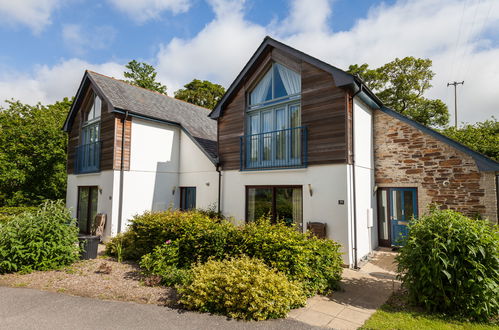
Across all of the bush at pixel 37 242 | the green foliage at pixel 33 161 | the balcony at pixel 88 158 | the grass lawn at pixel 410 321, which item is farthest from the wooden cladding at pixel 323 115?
the green foliage at pixel 33 161

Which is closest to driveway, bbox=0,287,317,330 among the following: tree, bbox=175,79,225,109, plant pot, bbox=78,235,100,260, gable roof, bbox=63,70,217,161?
plant pot, bbox=78,235,100,260

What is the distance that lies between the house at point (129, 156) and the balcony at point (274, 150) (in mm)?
1886

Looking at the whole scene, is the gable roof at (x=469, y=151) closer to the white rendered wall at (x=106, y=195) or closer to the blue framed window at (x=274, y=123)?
the blue framed window at (x=274, y=123)

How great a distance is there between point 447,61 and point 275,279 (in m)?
16.8

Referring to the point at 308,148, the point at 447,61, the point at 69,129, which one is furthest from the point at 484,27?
the point at 69,129

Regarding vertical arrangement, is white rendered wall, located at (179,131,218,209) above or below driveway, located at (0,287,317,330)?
above

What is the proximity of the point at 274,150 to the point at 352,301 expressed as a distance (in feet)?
17.6

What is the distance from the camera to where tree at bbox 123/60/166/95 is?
112 feet

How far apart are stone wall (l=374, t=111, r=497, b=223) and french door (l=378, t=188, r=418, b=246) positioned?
28 centimetres

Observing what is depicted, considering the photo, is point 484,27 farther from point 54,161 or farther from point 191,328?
point 54,161

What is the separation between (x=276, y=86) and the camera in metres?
9.80

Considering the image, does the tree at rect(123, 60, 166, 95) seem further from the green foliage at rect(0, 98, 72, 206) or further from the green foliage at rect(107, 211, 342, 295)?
the green foliage at rect(107, 211, 342, 295)

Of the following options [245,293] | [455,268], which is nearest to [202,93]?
[245,293]

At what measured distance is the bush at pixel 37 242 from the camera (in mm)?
6980
